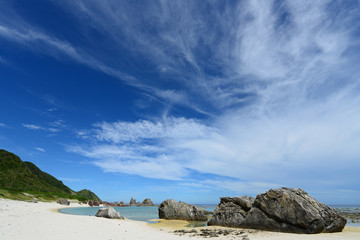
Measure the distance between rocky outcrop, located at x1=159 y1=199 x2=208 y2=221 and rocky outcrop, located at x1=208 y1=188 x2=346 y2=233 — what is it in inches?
669

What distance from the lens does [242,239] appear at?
762 inches

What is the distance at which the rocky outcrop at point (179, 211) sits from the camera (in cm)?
4288

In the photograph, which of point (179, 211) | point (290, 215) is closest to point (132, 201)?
point (179, 211)

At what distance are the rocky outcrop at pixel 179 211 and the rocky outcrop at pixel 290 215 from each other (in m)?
17.0

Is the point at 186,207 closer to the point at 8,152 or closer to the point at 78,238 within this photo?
the point at 78,238

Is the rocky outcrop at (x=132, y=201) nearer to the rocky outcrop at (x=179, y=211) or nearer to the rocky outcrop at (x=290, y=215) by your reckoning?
the rocky outcrop at (x=179, y=211)

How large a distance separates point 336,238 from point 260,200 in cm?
839

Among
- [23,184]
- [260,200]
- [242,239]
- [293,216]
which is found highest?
[23,184]

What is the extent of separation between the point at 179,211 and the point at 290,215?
2491 centimetres

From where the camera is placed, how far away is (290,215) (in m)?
23.5

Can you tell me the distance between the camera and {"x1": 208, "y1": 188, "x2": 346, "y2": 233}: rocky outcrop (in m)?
22.8

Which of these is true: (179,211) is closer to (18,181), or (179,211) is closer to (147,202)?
(18,181)

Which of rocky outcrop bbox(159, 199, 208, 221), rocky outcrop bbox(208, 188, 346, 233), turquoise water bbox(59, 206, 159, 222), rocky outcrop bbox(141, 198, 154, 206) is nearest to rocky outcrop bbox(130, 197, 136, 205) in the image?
rocky outcrop bbox(141, 198, 154, 206)

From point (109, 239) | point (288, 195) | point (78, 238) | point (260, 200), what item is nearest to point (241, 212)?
point (260, 200)
